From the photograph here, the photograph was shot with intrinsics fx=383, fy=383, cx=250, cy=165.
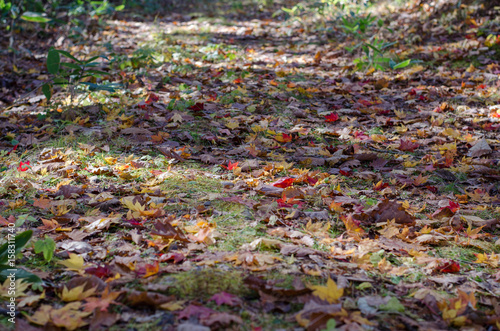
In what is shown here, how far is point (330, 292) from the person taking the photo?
1465 mm

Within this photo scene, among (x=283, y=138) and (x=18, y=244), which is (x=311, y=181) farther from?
(x=18, y=244)

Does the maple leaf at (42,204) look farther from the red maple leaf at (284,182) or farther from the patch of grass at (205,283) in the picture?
the red maple leaf at (284,182)

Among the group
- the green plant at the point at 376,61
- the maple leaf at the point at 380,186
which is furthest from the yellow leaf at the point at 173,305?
the green plant at the point at 376,61

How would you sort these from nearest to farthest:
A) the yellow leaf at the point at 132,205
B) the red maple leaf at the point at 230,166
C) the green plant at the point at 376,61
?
the yellow leaf at the point at 132,205, the red maple leaf at the point at 230,166, the green plant at the point at 376,61

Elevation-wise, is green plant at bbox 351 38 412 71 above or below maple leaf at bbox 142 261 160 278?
above

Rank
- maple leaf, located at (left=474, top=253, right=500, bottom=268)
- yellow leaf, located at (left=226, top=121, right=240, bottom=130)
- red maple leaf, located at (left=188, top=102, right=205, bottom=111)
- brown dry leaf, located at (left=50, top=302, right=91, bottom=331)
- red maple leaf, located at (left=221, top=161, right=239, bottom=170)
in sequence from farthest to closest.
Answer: red maple leaf, located at (left=188, top=102, right=205, bottom=111) → yellow leaf, located at (left=226, top=121, right=240, bottom=130) → red maple leaf, located at (left=221, top=161, right=239, bottom=170) → maple leaf, located at (left=474, top=253, right=500, bottom=268) → brown dry leaf, located at (left=50, top=302, right=91, bottom=331)

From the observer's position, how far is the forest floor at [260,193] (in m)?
1.47

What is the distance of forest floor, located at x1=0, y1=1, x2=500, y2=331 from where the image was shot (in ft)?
4.82

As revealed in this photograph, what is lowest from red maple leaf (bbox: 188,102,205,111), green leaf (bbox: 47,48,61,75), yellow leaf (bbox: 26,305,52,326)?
yellow leaf (bbox: 26,305,52,326)

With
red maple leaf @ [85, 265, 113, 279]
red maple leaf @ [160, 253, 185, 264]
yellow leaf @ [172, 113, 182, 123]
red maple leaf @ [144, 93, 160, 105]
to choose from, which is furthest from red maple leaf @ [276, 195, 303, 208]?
red maple leaf @ [144, 93, 160, 105]

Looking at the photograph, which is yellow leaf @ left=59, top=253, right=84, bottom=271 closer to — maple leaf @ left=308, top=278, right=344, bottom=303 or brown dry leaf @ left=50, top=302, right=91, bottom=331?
brown dry leaf @ left=50, top=302, right=91, bottom=331

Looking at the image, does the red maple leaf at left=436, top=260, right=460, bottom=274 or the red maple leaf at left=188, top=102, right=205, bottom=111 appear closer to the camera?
the red maple leaf at left=436, top=260, right=460, bottom=274

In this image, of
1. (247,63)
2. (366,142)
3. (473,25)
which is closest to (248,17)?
(247,63)

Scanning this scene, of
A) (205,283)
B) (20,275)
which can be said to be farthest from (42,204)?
(205,283)
